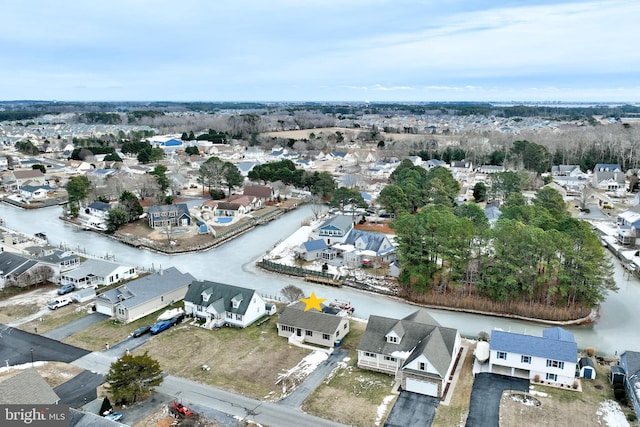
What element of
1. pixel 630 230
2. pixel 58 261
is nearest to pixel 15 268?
pixel 58 261

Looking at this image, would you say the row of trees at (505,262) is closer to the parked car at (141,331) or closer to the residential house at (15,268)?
the parked car at (141,331)

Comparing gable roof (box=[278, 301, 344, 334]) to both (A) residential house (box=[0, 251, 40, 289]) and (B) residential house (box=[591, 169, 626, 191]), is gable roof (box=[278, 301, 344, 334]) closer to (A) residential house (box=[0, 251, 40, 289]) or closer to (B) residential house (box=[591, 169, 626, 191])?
(A) residential house (box=[0, 251, 40, 289])

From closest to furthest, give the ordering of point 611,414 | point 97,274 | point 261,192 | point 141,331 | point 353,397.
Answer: point 611,414 < point 353,397 < point 141,331 < point 97,274 < point 261,192

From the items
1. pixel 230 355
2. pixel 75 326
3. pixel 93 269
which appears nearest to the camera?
pixel 230 355

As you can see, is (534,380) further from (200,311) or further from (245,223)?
(245,223)

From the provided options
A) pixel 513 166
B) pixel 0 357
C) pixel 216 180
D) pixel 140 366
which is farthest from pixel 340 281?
pixel 513 166

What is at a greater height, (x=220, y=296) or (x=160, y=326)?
(x=220, y=296)

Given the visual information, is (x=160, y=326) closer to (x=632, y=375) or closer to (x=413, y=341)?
(x=413, y=341)
